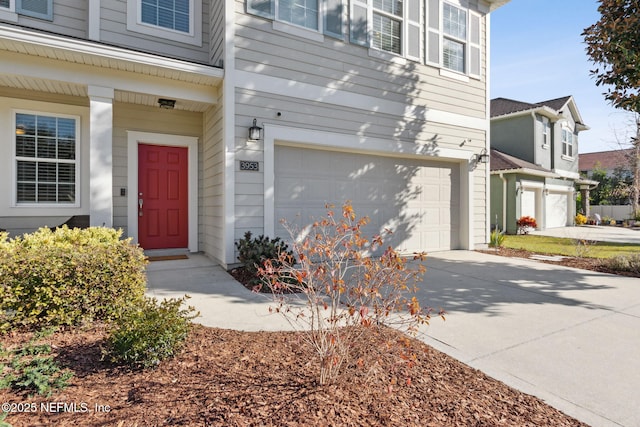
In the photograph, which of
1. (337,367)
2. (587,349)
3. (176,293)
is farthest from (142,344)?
(587,349)

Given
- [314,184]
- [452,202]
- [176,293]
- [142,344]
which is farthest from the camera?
[452,202]

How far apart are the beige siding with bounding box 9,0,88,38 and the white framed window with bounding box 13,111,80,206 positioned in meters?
1.42

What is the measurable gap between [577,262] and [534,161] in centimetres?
1079

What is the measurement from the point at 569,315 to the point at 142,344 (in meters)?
4.30

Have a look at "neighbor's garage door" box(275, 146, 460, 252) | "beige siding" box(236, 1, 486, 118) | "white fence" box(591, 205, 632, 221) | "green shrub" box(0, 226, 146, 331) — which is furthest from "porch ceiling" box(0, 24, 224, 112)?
"white fence" box(591, 205, 632, 221)

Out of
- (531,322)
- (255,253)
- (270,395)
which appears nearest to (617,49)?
(531,322)

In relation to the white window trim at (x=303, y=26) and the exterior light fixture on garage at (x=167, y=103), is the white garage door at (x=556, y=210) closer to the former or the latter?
the white window trim at (x=303, y=26)

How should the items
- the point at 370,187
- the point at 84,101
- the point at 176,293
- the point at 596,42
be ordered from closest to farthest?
the point at 176,293
the point at 596,42
the point at 84,101
the point at 370,187

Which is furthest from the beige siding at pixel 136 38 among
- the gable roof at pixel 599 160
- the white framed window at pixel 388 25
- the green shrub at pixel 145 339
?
the gable roof at pixel 599 160

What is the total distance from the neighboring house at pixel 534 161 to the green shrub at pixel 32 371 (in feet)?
48.4

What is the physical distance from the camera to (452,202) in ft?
27.8

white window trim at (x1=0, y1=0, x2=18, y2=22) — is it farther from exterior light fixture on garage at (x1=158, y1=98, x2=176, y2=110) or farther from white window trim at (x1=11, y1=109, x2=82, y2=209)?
exterior light fixture on garage at (x1=158, y1=98, x2=176, y2=110)

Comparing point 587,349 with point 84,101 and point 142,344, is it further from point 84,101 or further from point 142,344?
point 84,101

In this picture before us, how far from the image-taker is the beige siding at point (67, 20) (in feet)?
18.2
